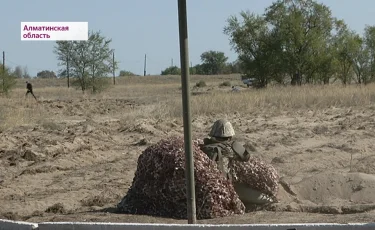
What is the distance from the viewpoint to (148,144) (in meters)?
17.2

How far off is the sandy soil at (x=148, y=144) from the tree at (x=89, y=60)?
2440 cm

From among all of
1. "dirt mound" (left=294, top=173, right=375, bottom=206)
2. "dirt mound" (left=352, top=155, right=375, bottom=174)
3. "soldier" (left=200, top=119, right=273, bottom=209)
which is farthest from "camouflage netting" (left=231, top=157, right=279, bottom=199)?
"dirt mound" (left=352, top=155, right=375, bottom=174)

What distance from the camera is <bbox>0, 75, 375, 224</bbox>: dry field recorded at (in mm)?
9703

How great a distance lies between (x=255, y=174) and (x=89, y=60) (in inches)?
1609

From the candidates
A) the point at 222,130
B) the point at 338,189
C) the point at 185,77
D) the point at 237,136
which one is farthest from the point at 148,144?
the point at 185,77

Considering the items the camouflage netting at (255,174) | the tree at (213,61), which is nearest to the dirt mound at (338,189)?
the camouflage netting at (255,174)

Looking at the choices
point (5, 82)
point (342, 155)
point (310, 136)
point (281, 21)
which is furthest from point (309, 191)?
point (5, 82)

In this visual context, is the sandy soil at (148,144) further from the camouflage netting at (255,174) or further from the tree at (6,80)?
the tree at (6,80)

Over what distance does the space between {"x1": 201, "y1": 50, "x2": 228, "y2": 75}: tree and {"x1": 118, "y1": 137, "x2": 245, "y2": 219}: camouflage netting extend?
98777 mm

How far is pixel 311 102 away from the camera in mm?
28109

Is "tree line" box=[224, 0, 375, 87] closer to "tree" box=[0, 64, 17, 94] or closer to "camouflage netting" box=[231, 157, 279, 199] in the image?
"tree" box=[0, 64, 17, 94]

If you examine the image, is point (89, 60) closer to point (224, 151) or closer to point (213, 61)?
point (224, 151)

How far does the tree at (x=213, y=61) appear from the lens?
108 meters

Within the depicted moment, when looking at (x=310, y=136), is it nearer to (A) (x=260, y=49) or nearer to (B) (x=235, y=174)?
(B) (x=235, y=174)
